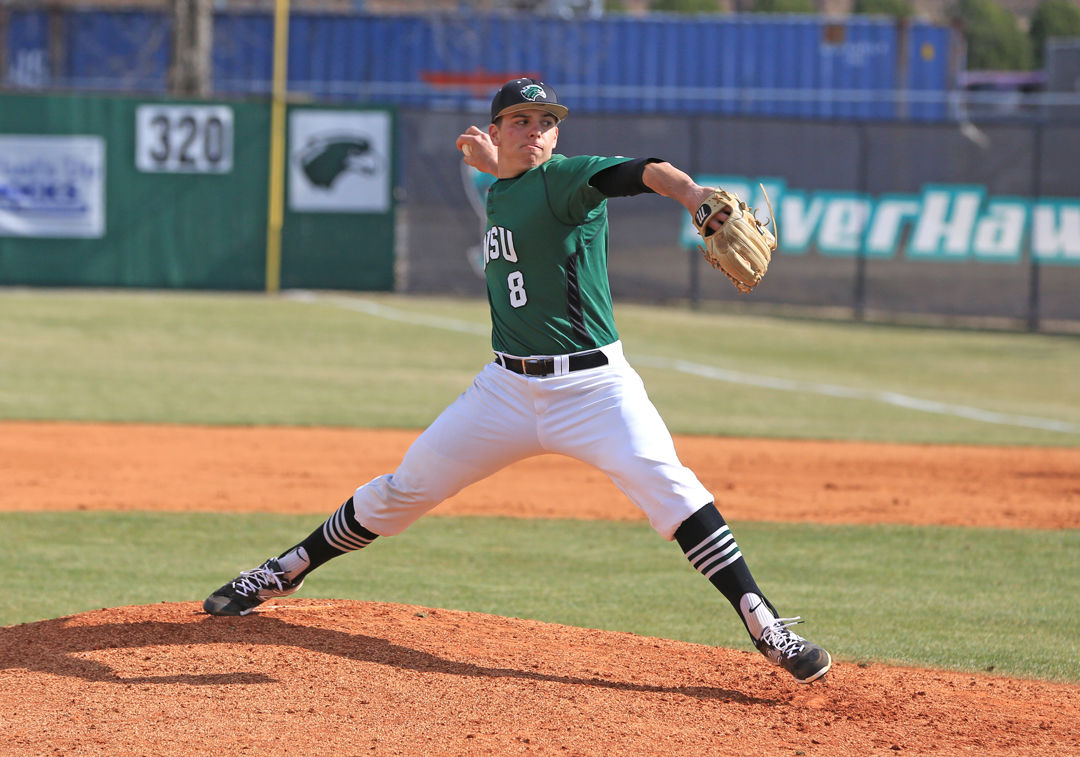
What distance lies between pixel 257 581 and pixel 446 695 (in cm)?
109

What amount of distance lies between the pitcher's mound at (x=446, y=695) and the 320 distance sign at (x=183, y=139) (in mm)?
14630

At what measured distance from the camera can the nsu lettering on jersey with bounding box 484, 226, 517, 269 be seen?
4.66 m

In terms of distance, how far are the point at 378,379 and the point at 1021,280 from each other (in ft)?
32.3

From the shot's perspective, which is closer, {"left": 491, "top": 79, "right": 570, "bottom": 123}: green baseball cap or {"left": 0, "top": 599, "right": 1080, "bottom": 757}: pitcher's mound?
{"left": 0, "top": 599, "right": 1080, "bottom": 757}: pitcher's mound

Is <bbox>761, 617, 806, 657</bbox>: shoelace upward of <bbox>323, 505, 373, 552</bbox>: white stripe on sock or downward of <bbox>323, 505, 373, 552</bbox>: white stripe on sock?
downward

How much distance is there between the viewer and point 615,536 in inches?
314

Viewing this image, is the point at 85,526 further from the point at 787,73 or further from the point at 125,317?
the point at 787,73

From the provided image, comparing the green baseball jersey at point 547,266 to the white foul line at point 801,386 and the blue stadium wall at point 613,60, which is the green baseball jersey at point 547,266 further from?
the blue stadium wall at point 613,60

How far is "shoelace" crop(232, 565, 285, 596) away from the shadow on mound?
0.38 feet

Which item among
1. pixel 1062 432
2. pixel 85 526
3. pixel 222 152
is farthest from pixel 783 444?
pixel 222 152

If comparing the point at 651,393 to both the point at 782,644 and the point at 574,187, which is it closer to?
the point at 782,644

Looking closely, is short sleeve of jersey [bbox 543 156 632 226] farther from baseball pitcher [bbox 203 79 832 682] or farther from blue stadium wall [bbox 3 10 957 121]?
blue stadium wall [bbox 3 10 957 121]

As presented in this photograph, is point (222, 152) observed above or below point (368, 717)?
above

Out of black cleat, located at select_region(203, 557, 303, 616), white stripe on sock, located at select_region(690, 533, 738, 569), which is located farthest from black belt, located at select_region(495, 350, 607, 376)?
black cleat, located at select_region(203, 557, 303, 616)
